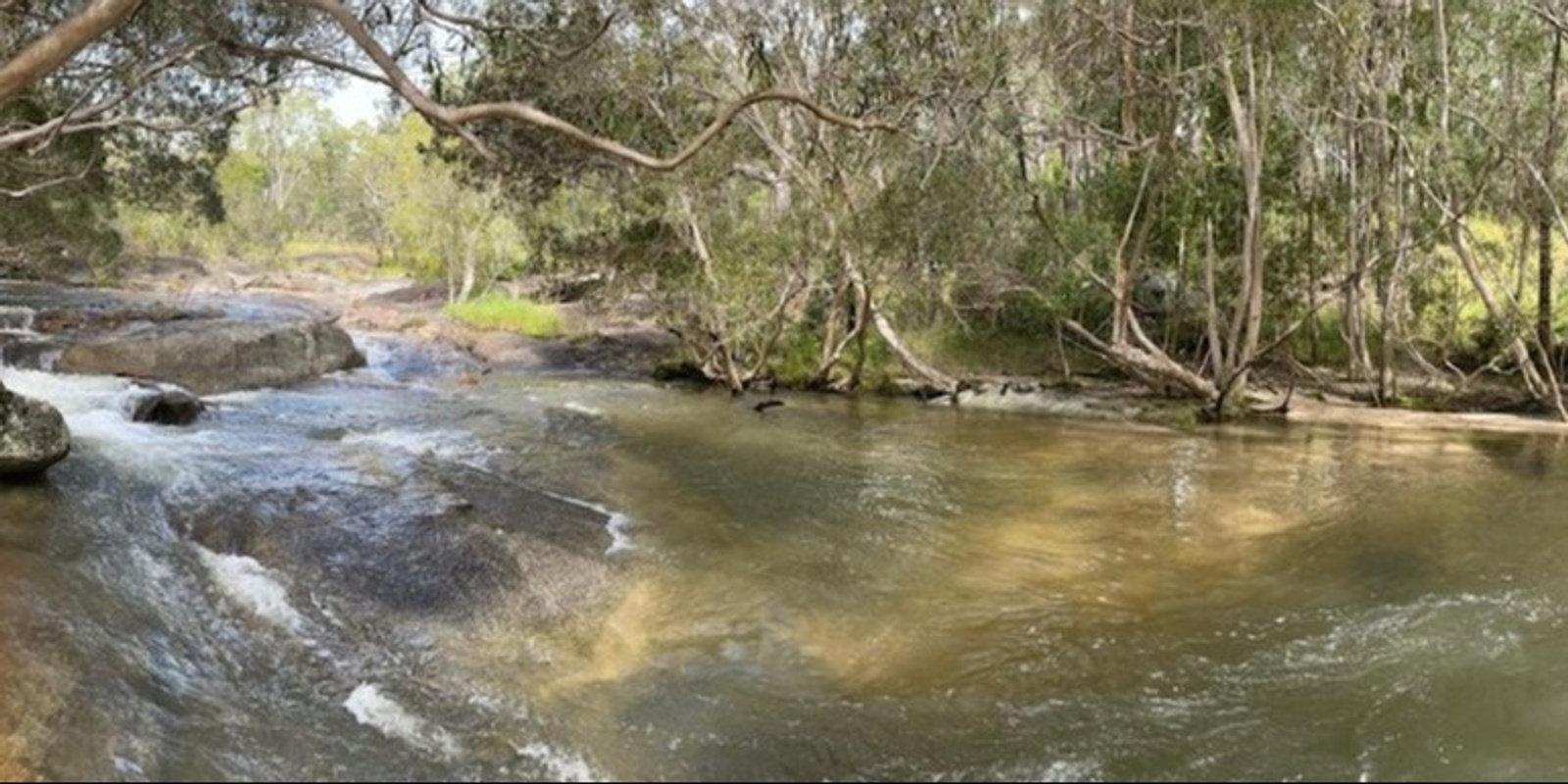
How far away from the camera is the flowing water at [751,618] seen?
A: 218 inches

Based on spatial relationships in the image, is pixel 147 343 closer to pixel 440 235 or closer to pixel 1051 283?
pixel 1051 283

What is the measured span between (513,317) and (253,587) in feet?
77.3

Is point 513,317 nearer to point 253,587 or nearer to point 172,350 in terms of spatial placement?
point 172,350

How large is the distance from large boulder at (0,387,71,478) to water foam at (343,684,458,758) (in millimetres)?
4597

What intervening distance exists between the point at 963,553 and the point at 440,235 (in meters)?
30.3

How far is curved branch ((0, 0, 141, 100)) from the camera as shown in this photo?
6566 mm

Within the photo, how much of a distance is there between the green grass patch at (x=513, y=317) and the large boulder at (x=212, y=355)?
863cm

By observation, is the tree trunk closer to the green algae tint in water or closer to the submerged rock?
the green algae tint in water

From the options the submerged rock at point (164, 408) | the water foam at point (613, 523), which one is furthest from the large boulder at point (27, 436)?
the water foam at point (613, 523)

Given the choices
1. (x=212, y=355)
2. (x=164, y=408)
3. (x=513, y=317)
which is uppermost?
(x=513, y=317)

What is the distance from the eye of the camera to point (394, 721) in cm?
575

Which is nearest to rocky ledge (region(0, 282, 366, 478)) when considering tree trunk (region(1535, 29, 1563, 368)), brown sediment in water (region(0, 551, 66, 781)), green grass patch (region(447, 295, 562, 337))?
green grass patch (region(447, 295, 562, 337))

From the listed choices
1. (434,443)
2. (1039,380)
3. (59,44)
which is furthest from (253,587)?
(1039,380)

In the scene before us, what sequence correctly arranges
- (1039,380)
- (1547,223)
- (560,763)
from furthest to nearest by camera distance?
(1039,380)
(1547,223)
(560,763)
